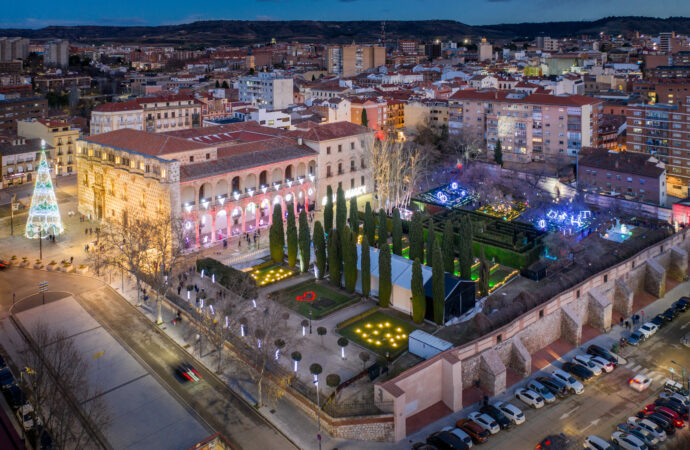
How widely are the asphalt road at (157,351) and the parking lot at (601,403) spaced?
7.52 meters

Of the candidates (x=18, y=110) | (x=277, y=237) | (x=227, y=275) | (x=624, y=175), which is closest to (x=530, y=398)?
(x=227, y=275)

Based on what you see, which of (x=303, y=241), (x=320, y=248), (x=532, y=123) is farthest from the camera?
(x=532, y=123)

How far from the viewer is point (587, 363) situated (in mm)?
30141

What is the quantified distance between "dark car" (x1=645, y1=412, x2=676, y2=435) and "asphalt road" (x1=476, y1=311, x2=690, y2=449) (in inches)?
20.7

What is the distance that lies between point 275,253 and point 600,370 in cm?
2398

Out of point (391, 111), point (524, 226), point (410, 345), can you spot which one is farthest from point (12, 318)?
point (391, 111)

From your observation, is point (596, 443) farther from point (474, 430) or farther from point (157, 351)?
point (157, 351)

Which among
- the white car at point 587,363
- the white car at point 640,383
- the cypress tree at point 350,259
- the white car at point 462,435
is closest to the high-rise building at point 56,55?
the cypress tree at point 350,259

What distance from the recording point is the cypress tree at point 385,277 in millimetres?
35594

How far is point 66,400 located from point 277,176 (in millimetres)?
33997

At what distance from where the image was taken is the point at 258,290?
38.8 meters

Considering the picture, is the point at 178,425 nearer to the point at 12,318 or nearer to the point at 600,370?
the point at 12,318

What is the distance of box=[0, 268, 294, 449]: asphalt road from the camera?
2536cm

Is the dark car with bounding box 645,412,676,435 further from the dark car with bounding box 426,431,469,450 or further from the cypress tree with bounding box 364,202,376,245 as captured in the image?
the cypress tree with bounding box 364,202,376,245
